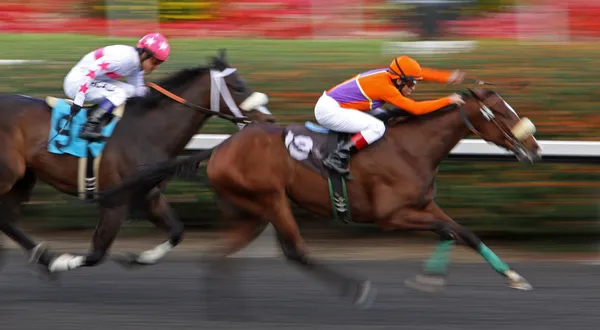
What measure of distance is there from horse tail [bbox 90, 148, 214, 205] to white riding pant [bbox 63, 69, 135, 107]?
714 mm

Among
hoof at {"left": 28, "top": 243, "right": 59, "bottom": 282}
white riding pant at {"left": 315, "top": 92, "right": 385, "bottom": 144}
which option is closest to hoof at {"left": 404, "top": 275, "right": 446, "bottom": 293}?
white riding pant at {"left": 315, "top": 92, "right": 385, "bottom": 144}

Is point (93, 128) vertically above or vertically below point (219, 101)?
below

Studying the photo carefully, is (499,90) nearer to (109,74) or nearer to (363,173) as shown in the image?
(363,173)

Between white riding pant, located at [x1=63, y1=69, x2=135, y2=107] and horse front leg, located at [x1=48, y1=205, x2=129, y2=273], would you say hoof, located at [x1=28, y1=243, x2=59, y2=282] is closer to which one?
horse front leg, located at [x1=48, y1=205, x2=129, y2=273]

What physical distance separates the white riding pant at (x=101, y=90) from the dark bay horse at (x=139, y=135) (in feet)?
0.27

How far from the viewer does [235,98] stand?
702 cm

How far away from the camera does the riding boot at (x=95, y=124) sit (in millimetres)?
6855

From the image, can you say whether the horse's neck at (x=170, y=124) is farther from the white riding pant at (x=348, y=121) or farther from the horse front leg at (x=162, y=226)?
the white riding pant at (x=348, y=121)

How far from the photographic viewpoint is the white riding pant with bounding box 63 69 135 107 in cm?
707

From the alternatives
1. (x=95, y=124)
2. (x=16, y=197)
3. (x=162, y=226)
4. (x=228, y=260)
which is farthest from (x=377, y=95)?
(x=16, y=197)

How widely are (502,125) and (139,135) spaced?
7.94 feet

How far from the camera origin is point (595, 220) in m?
8.02

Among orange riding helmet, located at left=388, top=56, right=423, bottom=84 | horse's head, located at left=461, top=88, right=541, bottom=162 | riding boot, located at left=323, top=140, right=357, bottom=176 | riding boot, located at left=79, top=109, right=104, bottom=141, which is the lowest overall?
riding boot, located at left=79, top=109, right=104, bottom=141

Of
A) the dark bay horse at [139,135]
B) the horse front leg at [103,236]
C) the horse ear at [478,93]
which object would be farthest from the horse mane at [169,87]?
the horse ear at [478,93]
